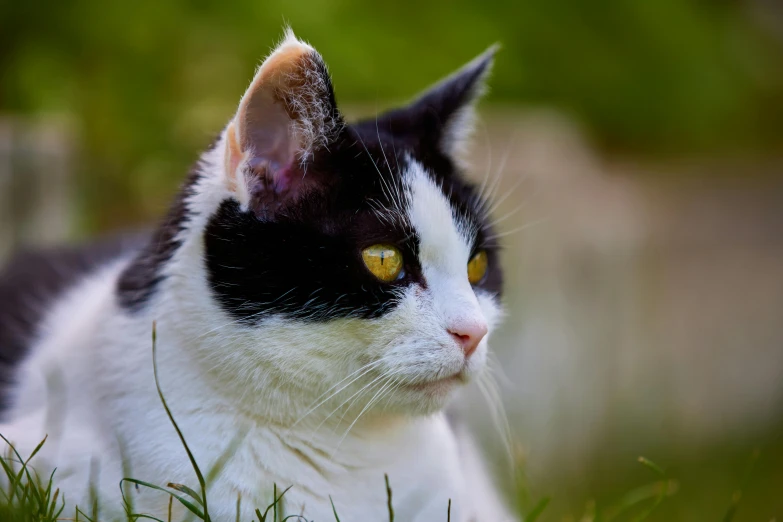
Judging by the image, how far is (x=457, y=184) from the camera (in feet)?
5.46

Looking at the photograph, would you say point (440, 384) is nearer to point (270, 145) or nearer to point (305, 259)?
point (305, 259)

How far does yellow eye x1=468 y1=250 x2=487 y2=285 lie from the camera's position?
1.58m

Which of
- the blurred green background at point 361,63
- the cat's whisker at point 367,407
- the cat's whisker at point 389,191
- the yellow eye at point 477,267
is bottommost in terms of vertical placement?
the cat's whisker at point 367,407

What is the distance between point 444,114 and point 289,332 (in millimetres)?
592

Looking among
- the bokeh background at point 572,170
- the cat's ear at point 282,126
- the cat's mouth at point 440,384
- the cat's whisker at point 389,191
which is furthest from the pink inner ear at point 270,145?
the bokeh background at point 572,170

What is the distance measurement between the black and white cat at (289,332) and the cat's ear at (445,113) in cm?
15

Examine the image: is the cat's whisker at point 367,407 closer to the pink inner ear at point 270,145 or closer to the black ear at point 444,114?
the pink inner ear at point 270,145

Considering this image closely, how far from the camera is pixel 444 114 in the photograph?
1.72m

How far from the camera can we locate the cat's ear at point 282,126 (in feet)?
4.46

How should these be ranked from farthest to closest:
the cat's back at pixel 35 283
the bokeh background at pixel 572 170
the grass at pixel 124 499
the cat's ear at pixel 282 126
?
the bokeh background at pixel 572 170 < the cat's back at pixel 35 283 < the cat's ear at pixel 282 126 < the grass at pixel 124 499

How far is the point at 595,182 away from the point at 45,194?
105 inches

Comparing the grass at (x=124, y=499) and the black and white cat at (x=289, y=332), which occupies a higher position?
the black and white cat at (x=289, y=332)

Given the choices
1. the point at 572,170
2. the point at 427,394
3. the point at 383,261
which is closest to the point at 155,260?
the point at 383,261

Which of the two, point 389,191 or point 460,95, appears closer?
point 389,191
